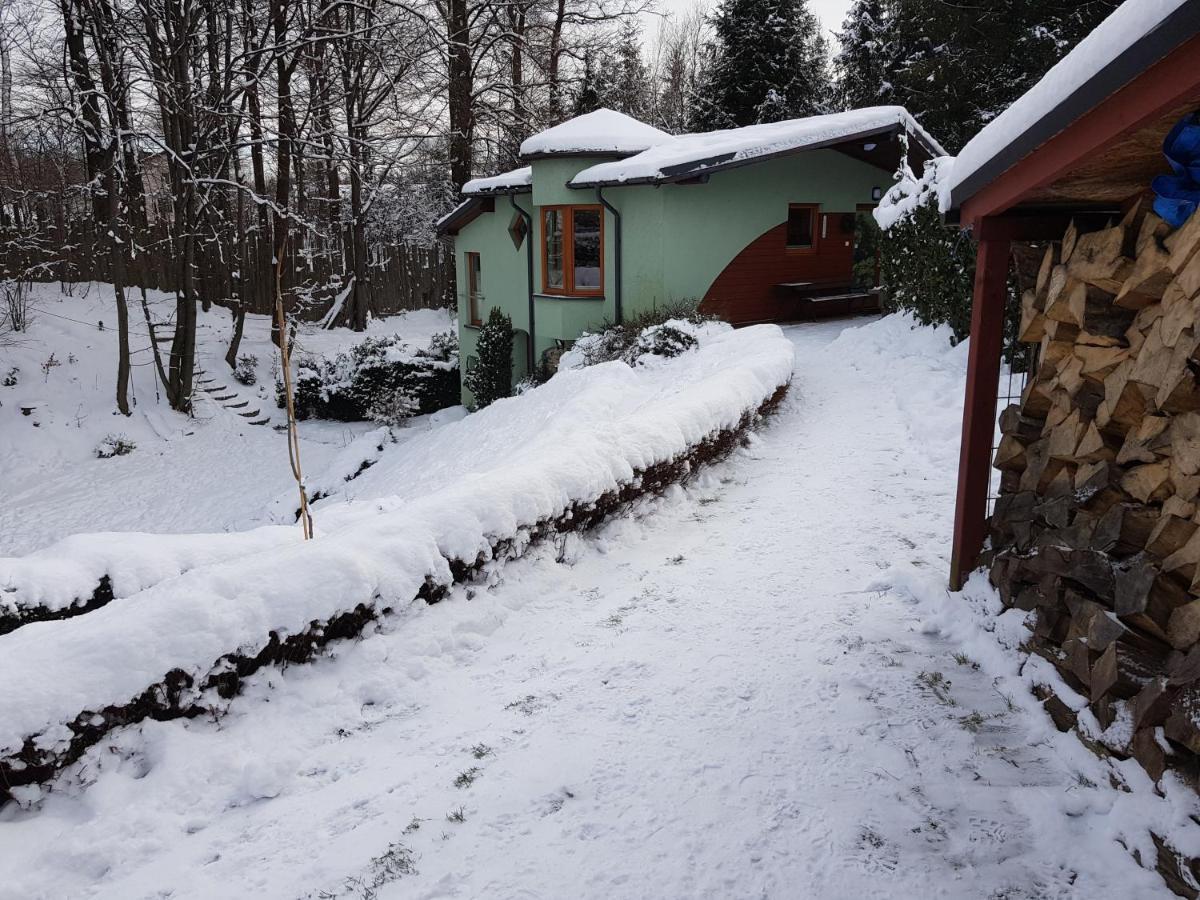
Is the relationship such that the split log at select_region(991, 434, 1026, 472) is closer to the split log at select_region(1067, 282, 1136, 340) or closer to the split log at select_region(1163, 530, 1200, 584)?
the split log at select_region(1067, 282, 1136, 340)

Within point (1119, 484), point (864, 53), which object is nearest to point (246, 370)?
point (1119, 484)

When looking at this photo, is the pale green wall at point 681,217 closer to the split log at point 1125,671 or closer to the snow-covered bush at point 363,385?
the snow-covered bush at point 363,385

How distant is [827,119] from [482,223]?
846cm

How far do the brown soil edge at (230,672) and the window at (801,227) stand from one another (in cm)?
1313

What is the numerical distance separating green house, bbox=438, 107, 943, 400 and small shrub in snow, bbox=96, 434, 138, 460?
829cm

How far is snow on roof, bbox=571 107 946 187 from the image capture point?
1457 cm

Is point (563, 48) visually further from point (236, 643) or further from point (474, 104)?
point (236, 643)

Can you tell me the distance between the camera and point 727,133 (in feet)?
58.1

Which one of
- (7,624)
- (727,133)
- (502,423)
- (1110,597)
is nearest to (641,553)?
(1110,597)

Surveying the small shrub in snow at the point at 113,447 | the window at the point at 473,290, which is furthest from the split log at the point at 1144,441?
the window at the point at 473,290

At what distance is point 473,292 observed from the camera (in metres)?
21.4

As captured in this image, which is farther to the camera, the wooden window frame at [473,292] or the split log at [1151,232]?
the wooden window frame at [473,292]

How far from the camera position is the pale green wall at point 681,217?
1591 centimetres

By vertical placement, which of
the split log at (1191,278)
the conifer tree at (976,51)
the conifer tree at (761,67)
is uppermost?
the conifer tree at (761,67)
